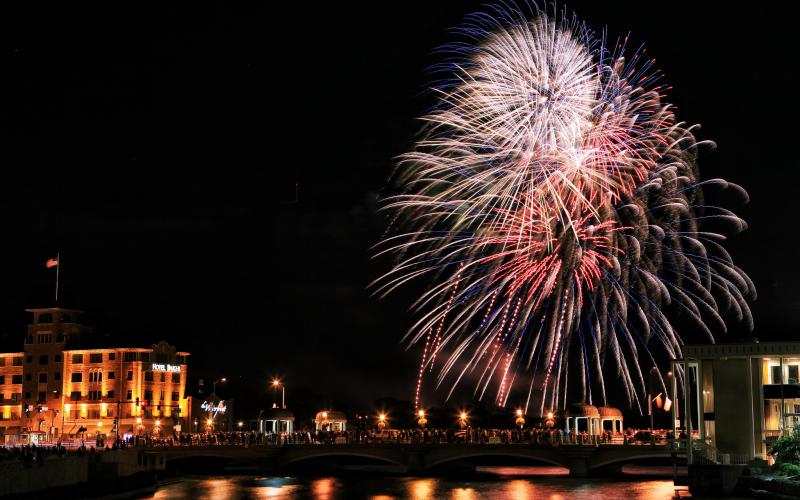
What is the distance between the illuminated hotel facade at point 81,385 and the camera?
133375 millimetres

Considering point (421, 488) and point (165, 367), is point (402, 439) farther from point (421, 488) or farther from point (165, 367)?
point (165, 367)

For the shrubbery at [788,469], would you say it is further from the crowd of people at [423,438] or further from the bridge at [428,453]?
the crowd of people at [423,438]

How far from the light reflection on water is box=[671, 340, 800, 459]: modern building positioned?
6.40 metres

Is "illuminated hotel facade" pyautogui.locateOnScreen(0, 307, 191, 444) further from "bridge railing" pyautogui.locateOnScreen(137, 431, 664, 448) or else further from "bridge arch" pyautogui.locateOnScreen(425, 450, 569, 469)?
"bridge arch" pyautogui.locateOnScreen(425, 450, 569, 469)

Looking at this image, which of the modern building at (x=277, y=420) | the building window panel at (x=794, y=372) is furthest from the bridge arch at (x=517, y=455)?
the modern building at (x=277, y=420)

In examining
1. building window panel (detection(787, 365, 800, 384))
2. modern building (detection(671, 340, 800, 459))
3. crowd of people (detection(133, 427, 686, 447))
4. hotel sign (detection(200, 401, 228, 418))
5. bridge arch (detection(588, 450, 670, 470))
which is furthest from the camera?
hotel sign (detection(200, 401, 228, 418))

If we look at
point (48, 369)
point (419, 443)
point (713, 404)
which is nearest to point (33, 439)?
point (48, 369)

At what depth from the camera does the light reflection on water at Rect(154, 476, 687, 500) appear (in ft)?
252

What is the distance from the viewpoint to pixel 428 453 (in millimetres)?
99875

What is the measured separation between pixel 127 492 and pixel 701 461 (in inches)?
1551

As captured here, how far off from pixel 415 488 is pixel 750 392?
2839 centimetres

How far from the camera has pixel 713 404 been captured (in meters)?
74.1

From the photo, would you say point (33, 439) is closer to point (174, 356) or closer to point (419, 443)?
point (174, 356)

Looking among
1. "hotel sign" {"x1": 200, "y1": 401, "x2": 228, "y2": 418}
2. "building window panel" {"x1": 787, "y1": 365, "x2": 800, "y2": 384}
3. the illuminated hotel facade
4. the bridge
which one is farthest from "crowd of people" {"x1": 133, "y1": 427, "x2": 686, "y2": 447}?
"building window panel" {"x1": 787, "y1": 365, "x2": 800, "y2": 384}
